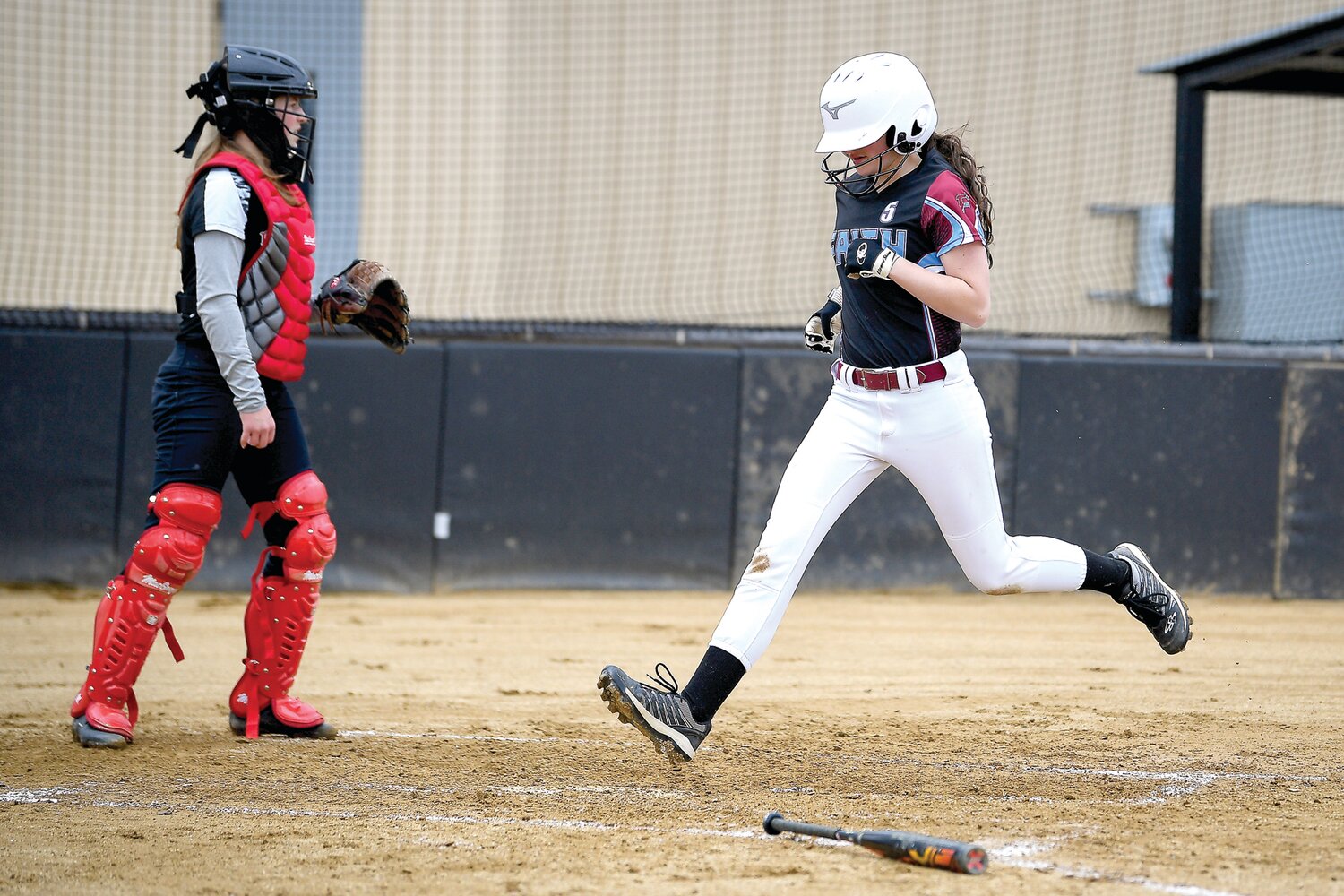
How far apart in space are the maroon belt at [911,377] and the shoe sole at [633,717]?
3.71 feet

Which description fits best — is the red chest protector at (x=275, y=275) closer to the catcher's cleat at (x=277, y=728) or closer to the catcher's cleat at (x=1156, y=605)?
the catcher's cleat at (x=277, y=728)

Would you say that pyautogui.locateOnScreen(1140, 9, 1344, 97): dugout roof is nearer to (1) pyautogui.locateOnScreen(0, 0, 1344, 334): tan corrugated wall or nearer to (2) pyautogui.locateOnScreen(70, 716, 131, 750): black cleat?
(1) pyautogui.locateOnScreen(0, 0, 1344, 334): tan corrugated wall

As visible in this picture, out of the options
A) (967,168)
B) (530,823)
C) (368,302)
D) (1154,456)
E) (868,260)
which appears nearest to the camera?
(530,823)

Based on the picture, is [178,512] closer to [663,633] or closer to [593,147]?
[663,633]

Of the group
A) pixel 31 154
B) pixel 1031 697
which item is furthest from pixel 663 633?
pixel 31 154

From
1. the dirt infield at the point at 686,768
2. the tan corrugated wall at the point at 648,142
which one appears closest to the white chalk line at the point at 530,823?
the dirt infield at the point at 686,768

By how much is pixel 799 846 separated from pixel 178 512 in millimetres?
2298

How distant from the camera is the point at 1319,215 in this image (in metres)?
11.7

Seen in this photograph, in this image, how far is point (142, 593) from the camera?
4.48m

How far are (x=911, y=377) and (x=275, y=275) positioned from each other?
2.10m

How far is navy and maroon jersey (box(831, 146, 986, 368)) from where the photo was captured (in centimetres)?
387

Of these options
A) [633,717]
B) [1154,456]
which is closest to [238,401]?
[633,717]

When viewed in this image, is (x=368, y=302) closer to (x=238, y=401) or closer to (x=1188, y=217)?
(x=238, y=401)

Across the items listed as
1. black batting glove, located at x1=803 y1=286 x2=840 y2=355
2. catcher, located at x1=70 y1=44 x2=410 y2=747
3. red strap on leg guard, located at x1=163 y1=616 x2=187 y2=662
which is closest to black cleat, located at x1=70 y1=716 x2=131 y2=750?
catcher, located at x1=70 y1=44 x2=410 y2=747
